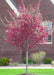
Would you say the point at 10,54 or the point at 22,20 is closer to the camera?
the point at 22,20

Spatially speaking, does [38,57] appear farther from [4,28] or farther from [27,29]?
[27,29]

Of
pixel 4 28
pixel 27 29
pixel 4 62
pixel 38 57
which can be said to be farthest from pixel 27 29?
pixel 4 28

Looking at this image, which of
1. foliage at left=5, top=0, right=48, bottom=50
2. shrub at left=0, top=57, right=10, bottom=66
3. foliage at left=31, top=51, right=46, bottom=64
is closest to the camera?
foliage at left=5, top=0, right=48, bottom=50

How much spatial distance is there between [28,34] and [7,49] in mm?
8009

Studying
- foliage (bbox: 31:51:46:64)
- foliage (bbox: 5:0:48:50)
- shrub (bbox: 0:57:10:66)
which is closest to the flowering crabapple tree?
foliage (bbox: 5:0:48:50)

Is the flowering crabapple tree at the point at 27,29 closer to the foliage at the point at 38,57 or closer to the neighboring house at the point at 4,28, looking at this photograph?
the foliage at the point at 38,57

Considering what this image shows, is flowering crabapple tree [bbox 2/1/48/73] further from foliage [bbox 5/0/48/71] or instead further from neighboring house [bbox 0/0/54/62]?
neighboring house [bbox 0/0/54/62]

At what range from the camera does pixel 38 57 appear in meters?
16.7

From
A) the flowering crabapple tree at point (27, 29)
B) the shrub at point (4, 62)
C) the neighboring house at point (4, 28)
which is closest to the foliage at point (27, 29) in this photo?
the flowering crabapple tree at point (27, 29)

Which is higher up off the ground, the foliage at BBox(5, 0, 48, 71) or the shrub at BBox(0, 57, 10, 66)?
the foliage at BBox(5, 0, 48, 71)

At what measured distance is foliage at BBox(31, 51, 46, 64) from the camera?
16.6 meters

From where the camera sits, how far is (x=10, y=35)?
33.2 ft

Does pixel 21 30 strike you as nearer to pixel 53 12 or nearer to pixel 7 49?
pixel 7 49

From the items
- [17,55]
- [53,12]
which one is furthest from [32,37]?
[53,12]
